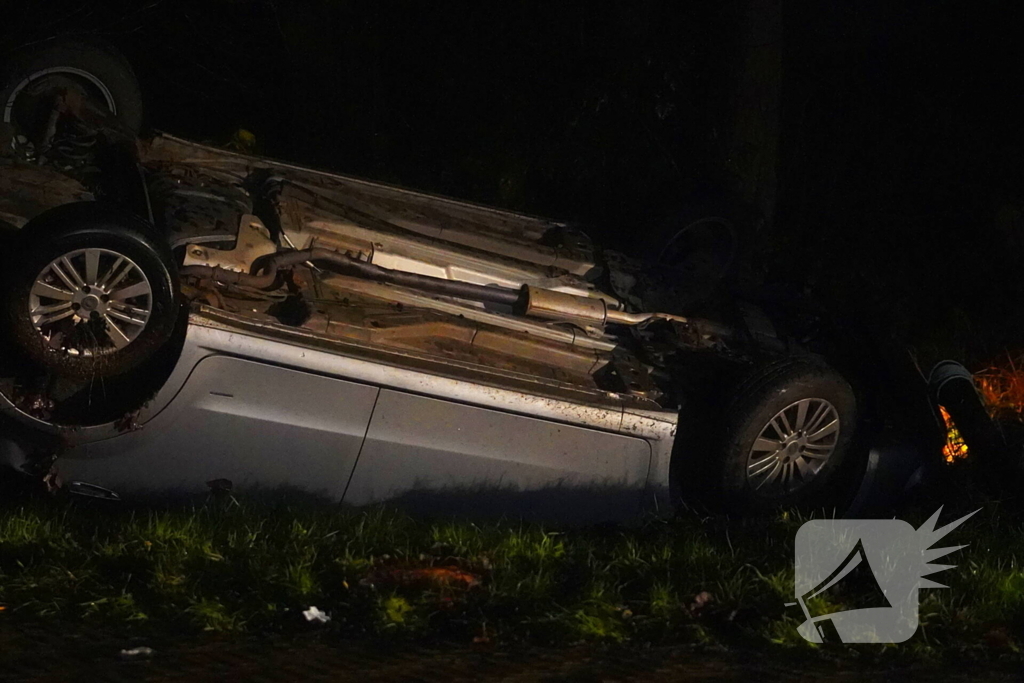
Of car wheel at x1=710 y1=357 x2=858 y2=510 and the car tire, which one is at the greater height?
the car tire

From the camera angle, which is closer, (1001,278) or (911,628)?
(911,628)

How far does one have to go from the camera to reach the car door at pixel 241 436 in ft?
14.7

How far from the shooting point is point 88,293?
4.58 meters

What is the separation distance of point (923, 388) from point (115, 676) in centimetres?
406

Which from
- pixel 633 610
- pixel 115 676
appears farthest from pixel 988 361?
pixel 115 676

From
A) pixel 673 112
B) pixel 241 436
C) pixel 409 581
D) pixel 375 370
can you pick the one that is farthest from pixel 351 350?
pixel 673 112

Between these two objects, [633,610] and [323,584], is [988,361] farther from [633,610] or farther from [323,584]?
[323,584]

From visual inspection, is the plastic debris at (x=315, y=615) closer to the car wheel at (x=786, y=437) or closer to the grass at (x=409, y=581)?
the grass at (x=409, y=581)

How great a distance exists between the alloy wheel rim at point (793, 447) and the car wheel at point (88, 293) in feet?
9.11

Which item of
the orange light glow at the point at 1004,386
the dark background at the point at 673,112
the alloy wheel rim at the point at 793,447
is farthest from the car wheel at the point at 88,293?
the orange light glow at the point at 1004,386

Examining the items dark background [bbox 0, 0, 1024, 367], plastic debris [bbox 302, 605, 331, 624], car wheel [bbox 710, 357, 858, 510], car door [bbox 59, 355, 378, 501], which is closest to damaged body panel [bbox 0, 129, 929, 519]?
car door [bbox 59, 355, 378, 501]

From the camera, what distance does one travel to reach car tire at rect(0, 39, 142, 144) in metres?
6.12

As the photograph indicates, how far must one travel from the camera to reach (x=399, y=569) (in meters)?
4.41

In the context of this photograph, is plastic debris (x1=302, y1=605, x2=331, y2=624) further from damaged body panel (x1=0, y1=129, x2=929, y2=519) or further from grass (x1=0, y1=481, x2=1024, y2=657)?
damaged body panel (x1=0, y1=129, x2=929, y2=519)
